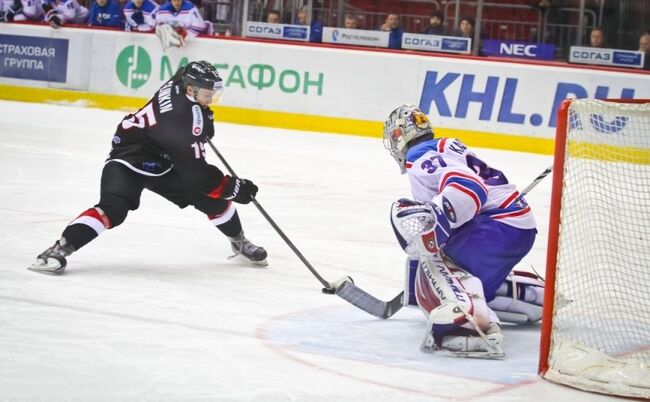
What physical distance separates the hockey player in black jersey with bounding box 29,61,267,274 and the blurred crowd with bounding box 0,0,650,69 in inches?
274

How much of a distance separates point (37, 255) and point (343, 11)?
7.99 metres

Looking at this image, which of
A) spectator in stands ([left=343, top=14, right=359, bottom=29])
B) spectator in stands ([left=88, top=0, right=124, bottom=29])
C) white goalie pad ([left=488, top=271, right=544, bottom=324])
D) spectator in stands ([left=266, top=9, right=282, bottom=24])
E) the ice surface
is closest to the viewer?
the ice surface

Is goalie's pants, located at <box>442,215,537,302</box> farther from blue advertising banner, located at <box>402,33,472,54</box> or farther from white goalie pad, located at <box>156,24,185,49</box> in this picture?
white goalie pad, located at <box>156,24,185,49</box>

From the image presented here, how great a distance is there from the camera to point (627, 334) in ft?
12.1

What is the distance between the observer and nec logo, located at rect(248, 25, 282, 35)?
11839 millimetres

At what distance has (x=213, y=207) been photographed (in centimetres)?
475

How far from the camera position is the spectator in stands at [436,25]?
445 inches

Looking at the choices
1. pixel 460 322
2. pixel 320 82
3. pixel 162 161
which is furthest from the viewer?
pixel 320 82

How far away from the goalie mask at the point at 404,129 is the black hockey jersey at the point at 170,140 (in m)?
1.03

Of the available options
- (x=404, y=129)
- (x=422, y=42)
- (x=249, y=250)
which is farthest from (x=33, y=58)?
(x=404, y=129)

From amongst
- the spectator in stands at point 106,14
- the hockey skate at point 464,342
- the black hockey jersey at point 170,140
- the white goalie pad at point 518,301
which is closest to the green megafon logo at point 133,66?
the spectator in stands at point 106,14

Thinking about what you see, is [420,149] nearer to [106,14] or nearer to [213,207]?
[213,207]

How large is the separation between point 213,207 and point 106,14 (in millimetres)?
8559

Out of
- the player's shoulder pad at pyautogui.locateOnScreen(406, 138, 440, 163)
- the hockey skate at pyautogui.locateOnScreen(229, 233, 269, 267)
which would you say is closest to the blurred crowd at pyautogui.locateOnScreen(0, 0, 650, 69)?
the hockey skate at pyautogui.locateOnScreen(229, 233, 269, 267)
